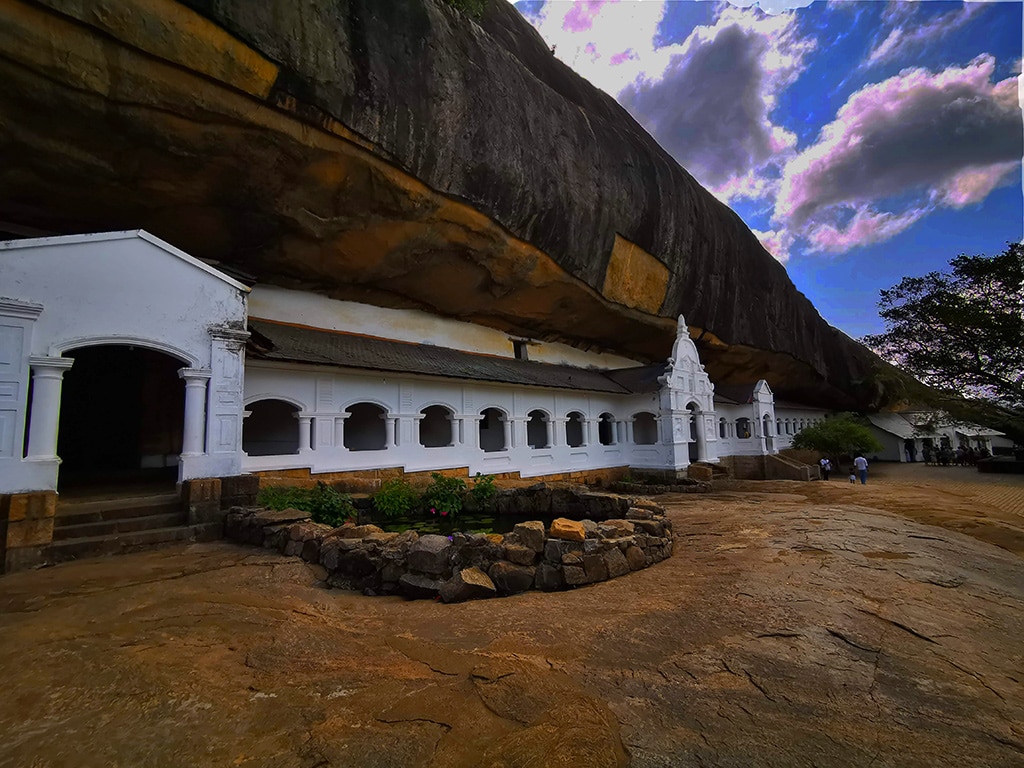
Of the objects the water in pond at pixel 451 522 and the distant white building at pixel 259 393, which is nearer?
the distant white building at pixel 259 393

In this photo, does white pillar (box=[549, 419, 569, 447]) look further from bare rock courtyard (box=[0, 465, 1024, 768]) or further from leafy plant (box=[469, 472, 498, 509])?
bare rock courtyard (box=[0, 465, 1024, 768])

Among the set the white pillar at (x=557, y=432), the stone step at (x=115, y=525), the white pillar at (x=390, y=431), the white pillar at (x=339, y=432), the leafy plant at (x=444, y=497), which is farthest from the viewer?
the white pillar at (x=557, y=432)

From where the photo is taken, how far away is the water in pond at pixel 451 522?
32.6ft

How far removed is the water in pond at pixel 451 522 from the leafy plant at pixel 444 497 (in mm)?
157

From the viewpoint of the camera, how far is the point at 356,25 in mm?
10219

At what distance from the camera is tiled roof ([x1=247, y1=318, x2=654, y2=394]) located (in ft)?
37.6

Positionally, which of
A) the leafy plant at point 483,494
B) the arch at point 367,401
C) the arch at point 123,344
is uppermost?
the arch at point 123,344

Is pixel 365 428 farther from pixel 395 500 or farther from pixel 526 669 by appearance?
pixel 526 669

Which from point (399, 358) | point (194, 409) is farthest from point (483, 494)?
point (194, 409)

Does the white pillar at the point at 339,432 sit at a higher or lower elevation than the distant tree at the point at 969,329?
lower

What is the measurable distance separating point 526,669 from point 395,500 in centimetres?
782

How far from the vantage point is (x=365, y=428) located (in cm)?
1520

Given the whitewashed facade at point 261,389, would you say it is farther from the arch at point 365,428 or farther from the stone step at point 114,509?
the stone step at point 114,509

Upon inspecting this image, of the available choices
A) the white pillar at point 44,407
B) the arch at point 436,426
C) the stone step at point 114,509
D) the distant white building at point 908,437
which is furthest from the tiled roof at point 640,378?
the distant white building at point 908,437
